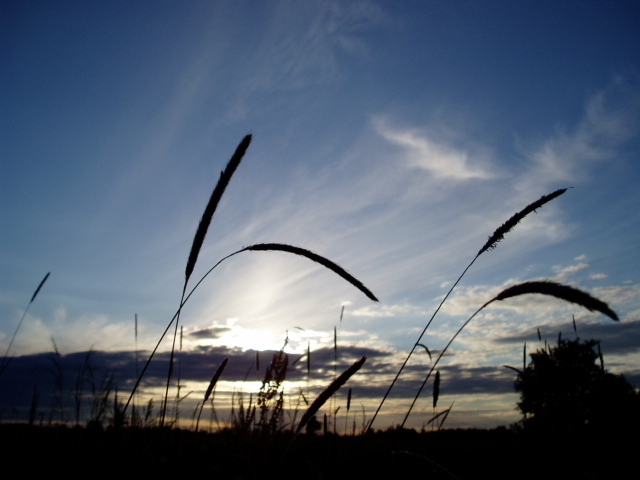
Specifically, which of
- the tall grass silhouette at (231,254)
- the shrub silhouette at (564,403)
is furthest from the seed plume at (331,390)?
the shrub silhouette at (564,403)

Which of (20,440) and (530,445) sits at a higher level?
(20,440)

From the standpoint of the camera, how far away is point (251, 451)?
4359mm

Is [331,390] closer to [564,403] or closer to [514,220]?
[514,220]

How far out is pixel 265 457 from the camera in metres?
3.97

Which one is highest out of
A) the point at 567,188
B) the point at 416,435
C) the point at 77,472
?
the point at 567,188

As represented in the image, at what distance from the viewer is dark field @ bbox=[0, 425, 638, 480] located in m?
3.25

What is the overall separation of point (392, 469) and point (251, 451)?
1.53 meters

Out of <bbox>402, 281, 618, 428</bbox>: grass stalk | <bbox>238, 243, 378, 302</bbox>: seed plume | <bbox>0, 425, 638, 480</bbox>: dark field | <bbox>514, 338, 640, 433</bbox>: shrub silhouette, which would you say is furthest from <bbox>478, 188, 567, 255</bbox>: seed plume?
<bbox>514, 338, 640, 433</bbox>: shrub silhouette

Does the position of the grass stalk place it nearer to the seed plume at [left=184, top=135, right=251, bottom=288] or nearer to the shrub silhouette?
the seed plume at [left=184, top=135, right=251, bottom=288]

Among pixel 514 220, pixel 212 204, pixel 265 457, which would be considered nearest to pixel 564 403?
pixel 265 457

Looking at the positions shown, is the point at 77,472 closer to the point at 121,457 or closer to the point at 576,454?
the point at 121,457

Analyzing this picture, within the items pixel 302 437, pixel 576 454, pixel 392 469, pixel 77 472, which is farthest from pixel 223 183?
pixel 576 454

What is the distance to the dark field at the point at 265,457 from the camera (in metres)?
3.25

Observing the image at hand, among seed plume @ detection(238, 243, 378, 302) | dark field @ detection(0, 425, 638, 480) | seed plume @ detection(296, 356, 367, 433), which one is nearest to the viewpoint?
seed plume @ detection(296, 356, 367, 433)
